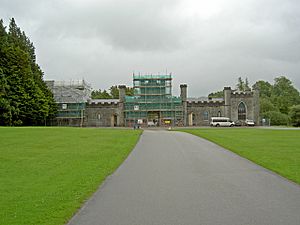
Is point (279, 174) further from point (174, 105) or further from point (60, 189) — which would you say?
point (174, 105)

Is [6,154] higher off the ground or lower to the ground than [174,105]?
lower

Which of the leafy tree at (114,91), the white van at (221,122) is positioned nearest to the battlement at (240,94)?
the white van at (221,122)

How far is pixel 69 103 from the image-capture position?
8481 cm

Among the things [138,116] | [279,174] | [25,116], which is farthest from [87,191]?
[138,116]

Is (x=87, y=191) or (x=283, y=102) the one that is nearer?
(x=87, y=191)

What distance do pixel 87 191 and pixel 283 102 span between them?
107421 millimetres

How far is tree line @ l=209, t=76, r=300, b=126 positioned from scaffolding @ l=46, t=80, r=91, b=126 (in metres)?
43.4

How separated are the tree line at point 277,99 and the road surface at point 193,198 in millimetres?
76291

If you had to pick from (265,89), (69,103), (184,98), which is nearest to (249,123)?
(184,98)

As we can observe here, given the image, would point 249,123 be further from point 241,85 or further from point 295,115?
point 241,85

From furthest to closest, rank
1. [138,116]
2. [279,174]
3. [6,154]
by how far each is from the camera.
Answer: [138,116] → [6,154] → [279,174]

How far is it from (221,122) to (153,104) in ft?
56.0

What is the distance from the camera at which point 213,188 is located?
9.80 m

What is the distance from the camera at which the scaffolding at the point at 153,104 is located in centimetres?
8444
